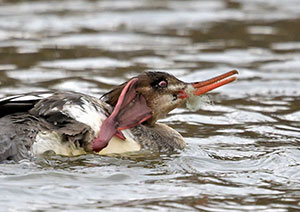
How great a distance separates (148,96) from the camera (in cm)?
690

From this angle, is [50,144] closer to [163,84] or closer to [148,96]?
[148,96]

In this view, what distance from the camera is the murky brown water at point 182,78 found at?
5570 mm

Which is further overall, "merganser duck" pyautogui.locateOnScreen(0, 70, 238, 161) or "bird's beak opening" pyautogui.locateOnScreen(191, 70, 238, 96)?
"bird's beak opening" pyautogui.locateOnScreen(191, 70, 238, 96)

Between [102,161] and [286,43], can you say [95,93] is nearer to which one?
[102,161]

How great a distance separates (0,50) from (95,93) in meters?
2.84

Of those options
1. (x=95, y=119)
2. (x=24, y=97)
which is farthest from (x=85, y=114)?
(x=24, y=97)

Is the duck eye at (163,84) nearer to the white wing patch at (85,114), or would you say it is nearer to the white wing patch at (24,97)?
the white wing patch at (85,114)

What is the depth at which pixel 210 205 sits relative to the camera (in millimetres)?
5395

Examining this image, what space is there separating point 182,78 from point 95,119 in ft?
13.8

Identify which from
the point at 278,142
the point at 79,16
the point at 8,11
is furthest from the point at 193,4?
the point at 278,142

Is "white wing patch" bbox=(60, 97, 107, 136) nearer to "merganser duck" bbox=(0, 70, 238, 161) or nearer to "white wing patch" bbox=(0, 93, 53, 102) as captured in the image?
"merganser duck" bbox=(0, 70, 238, 161)

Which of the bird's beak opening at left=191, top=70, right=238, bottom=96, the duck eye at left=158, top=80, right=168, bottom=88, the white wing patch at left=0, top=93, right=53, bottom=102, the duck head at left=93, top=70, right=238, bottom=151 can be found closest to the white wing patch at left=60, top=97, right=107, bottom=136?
the duck head at left=93, top=70, right=238, bottom=151

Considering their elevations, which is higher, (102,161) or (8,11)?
(8,11)

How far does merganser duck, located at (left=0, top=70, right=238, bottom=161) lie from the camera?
598cm
